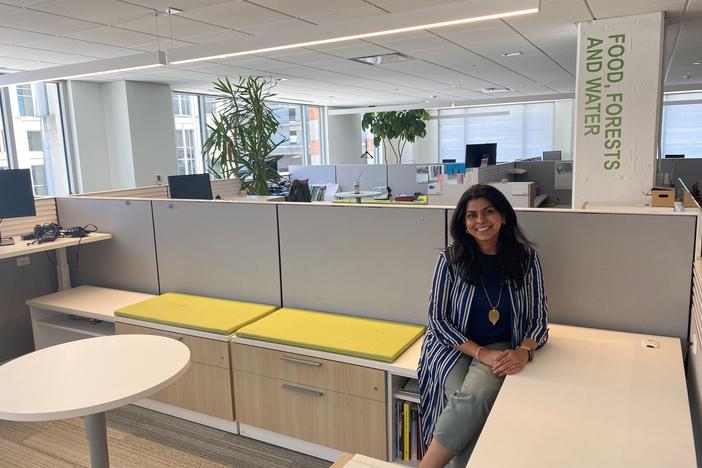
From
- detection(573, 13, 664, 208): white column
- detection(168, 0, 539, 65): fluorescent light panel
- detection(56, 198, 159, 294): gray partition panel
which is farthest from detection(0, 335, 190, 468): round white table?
detection(573, 13, 664, 208): white column

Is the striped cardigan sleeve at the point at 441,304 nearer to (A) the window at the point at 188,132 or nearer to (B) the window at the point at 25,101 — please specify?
(B) the window at the point at 25,101

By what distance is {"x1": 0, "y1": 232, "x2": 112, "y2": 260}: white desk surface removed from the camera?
10.6ft

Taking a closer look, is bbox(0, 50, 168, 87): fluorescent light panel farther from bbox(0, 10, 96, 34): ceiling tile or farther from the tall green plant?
the tall green plant

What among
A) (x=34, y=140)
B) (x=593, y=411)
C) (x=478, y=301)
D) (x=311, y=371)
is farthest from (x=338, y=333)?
(x=34, y=140)

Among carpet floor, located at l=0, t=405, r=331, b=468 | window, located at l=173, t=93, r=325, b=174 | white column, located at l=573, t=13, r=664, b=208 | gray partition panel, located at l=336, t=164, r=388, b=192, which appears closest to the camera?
carpet floor, located at l=0, t=405, r=331, b=468

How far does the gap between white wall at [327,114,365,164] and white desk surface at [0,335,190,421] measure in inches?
438

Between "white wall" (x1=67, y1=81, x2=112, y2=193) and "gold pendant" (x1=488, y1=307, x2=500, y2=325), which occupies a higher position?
"white wall" (x1=67, y1=81, x2=112, y2=193)

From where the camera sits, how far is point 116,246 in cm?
381

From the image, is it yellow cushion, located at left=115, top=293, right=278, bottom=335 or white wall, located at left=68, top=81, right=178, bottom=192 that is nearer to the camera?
yellow cushion, located at left=115, top=293, right=278, bottom=335

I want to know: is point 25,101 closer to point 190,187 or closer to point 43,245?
point 190,187

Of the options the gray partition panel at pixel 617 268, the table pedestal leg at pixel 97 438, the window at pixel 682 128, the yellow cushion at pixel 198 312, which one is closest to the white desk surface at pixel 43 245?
the yellow cushion at pixel 198 312

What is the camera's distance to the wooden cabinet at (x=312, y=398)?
95.5 inches

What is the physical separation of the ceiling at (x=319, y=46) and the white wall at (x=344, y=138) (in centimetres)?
419

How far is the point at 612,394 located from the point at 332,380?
1.18 m
